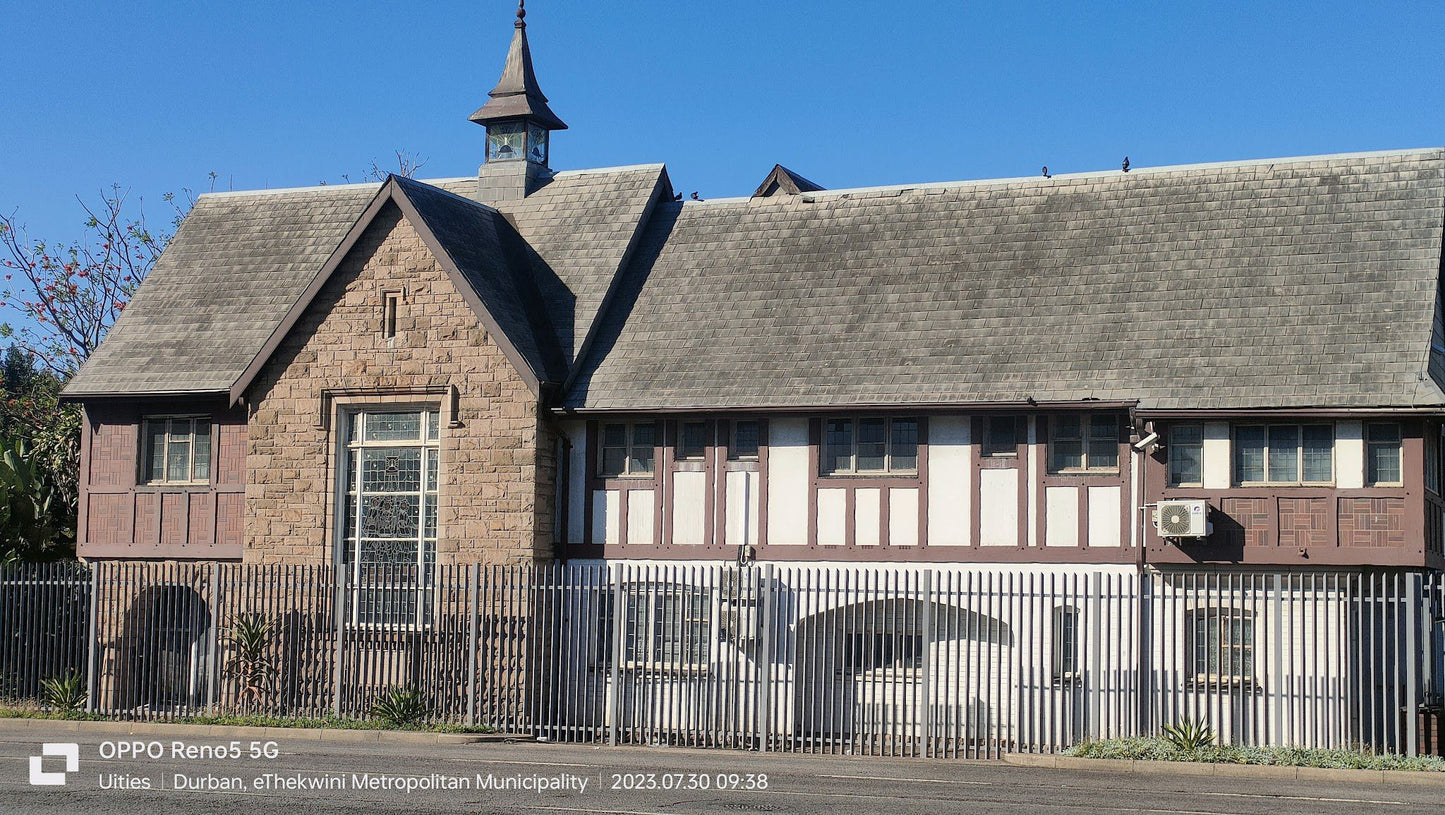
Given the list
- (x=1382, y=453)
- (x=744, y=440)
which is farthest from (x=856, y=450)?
(x=1382, y=453)

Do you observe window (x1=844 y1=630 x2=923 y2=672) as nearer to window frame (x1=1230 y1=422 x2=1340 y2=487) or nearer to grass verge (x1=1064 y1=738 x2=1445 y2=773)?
grass verge (x1=1064 y1=738 x2=1445 y2=773)

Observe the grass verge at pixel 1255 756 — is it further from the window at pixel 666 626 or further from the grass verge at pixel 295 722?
the grass verge at pixel 295 722

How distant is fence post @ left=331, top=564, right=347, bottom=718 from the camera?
2266cm

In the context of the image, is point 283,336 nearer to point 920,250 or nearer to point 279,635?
point 279,635

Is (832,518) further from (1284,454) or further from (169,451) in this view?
(169,451)

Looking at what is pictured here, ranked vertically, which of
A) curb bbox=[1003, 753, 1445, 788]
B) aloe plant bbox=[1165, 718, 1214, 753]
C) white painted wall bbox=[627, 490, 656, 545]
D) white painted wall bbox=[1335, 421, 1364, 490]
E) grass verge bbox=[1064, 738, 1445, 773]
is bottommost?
curb bbox=[1003, 753, 1445, 788]

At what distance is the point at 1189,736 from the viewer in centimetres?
1895

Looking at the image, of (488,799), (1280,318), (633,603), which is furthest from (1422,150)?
(488,799)

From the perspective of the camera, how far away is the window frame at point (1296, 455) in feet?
67.5

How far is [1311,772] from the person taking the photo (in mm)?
17469

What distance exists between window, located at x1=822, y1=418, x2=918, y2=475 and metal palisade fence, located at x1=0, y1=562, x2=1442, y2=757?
1.39 metres

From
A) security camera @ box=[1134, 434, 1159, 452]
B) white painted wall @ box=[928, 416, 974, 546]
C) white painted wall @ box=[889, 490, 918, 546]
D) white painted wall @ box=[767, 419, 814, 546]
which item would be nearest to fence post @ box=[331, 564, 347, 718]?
white painted wall @ box=[767, 419, 814, 546]

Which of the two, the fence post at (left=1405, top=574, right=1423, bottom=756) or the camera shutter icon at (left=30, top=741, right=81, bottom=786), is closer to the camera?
the camera shutter icon at (left=30, top=741, right=81, bottom=786)

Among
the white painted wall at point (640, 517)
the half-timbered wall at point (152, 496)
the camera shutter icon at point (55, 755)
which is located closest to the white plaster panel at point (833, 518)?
the white painted wall at point (640, 517)
